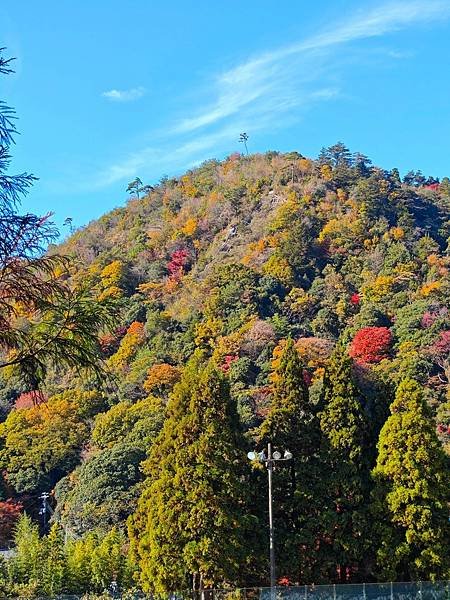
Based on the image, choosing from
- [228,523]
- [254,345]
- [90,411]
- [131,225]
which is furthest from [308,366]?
[131,225]

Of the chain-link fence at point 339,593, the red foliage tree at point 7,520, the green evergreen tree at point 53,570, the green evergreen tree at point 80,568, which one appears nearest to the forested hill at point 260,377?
the green evergreen tree at point 80,568

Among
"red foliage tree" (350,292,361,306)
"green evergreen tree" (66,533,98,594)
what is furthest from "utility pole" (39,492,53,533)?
"red foliage tree" (350,292,361,306)

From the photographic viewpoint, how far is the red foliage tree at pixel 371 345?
4569cm

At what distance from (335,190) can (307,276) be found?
45.6ft

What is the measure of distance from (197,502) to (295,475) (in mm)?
3213

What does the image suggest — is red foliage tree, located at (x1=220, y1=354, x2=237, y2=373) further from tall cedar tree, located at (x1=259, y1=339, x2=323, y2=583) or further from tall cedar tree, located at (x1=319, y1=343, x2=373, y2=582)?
tall cedar tree, located at (x1=319, y1=343, x2=373, y2=582)

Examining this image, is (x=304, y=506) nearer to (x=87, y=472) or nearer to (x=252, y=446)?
(x=252, y=446)

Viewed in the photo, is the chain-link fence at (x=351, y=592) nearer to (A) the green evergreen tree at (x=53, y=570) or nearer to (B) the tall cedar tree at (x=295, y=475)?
(B) the tall cedar tree at (x=295, y=475)

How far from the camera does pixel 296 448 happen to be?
20.4 meters

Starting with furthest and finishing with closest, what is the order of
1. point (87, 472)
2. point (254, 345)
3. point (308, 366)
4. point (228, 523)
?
point (254, 345) < point (308, 366) < point (87, 472) < point (228, 523)

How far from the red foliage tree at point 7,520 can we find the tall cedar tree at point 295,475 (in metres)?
22.3

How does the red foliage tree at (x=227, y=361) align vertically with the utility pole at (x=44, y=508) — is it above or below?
above

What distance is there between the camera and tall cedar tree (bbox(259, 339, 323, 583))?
1927 cm

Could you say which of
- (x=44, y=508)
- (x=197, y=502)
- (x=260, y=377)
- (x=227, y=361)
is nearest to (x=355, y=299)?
(x=227, y=361)
